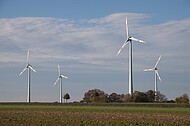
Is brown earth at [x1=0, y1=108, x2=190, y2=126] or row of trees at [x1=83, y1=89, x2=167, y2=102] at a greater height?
row of trees at [x1=83, y1=89, x2=167, y2=102]

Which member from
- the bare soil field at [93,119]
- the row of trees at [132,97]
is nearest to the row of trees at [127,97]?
the row of trees at [132,97]

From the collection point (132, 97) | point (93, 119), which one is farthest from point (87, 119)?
point (132, 97)

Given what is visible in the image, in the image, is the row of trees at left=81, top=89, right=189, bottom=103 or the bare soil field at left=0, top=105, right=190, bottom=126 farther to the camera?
the row of trees at left=81, top=89, right=189, bottom=103

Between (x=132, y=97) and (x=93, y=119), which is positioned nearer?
(x=93, y=119)

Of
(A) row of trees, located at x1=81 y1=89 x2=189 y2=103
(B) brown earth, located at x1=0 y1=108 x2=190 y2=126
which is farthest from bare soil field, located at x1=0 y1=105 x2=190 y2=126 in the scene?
(A) row of trees, located at x1=81 y1=89 x2=189 y2=103

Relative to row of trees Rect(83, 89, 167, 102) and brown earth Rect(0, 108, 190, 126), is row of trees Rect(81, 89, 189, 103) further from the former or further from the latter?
brown earth Rect(0, 108, 190, 126)

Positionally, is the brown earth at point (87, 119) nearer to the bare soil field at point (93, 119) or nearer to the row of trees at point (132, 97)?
the bare soil field at point (93, 119)

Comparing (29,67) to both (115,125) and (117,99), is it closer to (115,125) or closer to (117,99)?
(117,99)

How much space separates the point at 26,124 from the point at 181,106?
58245 mm

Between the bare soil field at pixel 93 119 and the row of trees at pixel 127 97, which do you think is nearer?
the bare soil field at pixel 93 119

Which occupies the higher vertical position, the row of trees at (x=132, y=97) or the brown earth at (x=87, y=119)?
the row of trees at (x=132, y=97)

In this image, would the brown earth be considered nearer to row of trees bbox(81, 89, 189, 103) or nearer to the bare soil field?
the bare soil field

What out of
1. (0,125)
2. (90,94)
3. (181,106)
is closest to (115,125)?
(0,125)

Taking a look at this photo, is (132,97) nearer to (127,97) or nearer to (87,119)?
(127,97)
